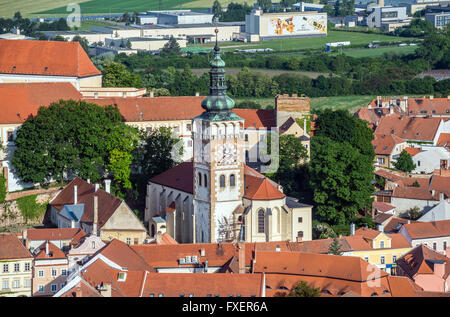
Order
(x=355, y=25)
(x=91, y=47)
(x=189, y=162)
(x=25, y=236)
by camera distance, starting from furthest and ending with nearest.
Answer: (x=355, y=25), (x=91, y=47), (x=189, y=162), (x=25, y=236)

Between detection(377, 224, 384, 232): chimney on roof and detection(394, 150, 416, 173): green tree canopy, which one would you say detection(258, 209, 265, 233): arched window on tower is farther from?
detection(394, 150, 416, 173): green tree canopy

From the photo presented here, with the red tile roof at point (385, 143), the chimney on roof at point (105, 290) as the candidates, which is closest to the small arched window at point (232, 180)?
the chimney on roof at point (105, 290)

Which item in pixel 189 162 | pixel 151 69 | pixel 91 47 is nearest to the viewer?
pixel 189 162

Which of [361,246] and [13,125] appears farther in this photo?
[13,125]

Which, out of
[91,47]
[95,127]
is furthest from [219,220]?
[91,47]

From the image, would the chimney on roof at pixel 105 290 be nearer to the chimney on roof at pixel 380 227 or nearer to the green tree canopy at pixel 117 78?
the chimney on roof at pixel 380 227

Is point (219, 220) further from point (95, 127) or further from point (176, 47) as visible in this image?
point (176, 47)

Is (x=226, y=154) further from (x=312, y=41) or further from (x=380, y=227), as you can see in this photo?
(x=312, y=41)
